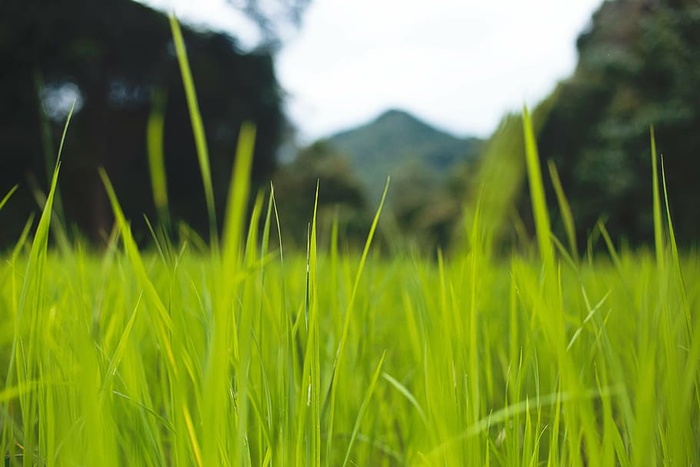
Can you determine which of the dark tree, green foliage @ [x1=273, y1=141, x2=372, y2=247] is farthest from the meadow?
the dark tree

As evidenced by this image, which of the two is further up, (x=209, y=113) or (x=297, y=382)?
(x=209, y=113)

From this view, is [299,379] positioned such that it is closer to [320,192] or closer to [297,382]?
[297,382]

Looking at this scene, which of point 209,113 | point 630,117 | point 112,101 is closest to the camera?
point 630,117

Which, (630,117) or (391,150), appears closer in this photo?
(630,117)

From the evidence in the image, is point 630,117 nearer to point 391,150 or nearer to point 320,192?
point 320,192

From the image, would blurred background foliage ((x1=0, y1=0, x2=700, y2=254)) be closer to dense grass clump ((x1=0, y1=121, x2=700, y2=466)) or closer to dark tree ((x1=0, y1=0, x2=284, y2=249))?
dark tree ((x1=0, y1=0, x2=284, y2=249))

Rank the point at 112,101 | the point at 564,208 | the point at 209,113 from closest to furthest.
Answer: the point at 564,208 → the point at 112,101 → the point at 209,113

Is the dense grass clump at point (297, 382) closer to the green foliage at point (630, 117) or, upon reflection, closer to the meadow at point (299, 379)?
the meadow at point (299, 379)

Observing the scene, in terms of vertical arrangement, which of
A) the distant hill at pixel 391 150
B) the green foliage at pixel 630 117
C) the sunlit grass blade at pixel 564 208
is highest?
the distant hill at pixel 391 150

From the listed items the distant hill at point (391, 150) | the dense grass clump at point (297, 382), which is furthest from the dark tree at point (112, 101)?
the distant hill at point (391, 150)

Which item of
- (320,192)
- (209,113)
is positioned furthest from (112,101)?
(320,192)

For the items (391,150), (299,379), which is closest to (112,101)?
(299,379)

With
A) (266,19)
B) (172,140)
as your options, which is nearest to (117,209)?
(266,19)

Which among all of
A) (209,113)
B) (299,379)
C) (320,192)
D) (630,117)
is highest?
(209,113)
